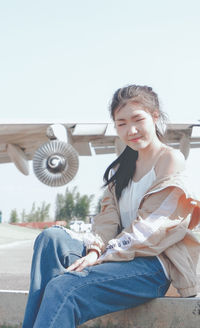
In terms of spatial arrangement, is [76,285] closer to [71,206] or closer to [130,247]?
[130,247]

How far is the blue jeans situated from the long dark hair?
44cm

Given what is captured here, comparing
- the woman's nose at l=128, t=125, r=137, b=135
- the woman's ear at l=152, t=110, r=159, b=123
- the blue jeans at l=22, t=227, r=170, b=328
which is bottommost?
the blue jeans at l=22, t=227, r=170, b=328

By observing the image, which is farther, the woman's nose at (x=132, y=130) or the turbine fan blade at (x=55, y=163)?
the turbine fan blade at (x=55, y=163)

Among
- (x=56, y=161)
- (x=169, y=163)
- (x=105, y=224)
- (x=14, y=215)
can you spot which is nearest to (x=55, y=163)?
(x=56, y=161)

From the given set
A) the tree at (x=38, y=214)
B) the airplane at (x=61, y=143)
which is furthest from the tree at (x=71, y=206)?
the airplane at (x=61, y=143)

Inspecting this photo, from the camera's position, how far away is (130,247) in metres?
2.19

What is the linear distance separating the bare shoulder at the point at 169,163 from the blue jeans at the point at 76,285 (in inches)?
16.6

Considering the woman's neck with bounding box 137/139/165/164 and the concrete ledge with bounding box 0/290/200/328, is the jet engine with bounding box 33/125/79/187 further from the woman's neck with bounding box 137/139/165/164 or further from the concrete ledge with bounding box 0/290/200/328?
the concrete ledge with bounding box 0/290/200/328

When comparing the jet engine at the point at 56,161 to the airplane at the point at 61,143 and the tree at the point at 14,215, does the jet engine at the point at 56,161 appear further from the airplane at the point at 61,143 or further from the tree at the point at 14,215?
the tree at the point at 14,215

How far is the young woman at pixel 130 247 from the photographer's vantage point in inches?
80.4

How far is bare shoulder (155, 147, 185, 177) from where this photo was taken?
2293mm

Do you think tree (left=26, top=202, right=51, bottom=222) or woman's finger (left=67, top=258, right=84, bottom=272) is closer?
woman's finger (left=67, top=258, right=84, bottom=272)

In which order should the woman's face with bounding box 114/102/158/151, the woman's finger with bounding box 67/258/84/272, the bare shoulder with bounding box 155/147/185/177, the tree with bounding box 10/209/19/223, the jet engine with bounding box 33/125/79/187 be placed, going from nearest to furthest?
the woman's finger with bounding box 67/258/84/272 < the bare shoulder with bounding box 155/147/185/177 < the woman's face with bounding box 114/102/158/151 < the jet engine with bounding box 33/125/79/187 < the tree with bounding box 10/209/19/223

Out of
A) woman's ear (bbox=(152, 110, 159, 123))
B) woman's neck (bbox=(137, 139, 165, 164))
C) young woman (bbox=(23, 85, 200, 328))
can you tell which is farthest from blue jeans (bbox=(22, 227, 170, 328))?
woman's ear (bbox=(152, 110, 159, 123))
